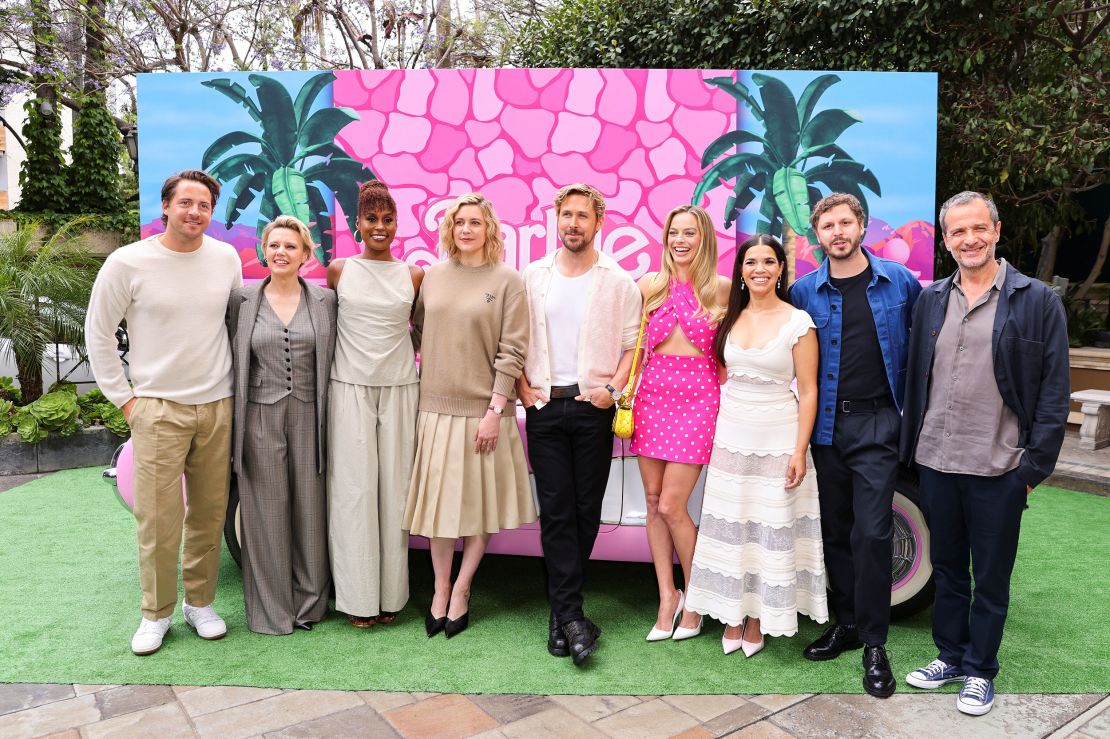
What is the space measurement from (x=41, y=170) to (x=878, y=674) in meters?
14.5

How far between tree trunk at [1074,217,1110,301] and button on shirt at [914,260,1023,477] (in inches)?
309

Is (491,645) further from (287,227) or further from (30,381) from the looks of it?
(30,381)

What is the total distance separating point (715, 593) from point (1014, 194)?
20.9ft

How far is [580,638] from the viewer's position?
314 cm

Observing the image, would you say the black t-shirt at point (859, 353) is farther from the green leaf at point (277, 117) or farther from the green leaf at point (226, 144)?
the green leaf at point (226, 144)

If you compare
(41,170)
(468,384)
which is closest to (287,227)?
(468,384)

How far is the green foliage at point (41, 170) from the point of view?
42.4ft

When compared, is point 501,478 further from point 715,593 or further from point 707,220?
point 707,220

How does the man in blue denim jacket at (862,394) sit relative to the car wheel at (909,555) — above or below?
above

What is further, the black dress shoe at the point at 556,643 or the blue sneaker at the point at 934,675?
the black dress shoe at the point at 556,643

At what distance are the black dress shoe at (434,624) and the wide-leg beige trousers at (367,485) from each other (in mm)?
155

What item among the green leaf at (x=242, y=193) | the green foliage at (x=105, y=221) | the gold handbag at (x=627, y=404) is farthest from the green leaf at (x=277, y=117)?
the green foliage at (x=105, y=221)

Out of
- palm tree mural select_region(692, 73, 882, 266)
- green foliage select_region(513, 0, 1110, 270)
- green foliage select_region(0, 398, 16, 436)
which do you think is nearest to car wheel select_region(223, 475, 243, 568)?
palm tree mural select_region(692, 73, 882, 266)

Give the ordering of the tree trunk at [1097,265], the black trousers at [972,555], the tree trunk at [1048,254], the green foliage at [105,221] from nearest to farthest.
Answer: the black trousers at [972,555] → the tree trunk at [1097,265] → the tree trunk at [1048,254] → the green foliage at [105,221]
